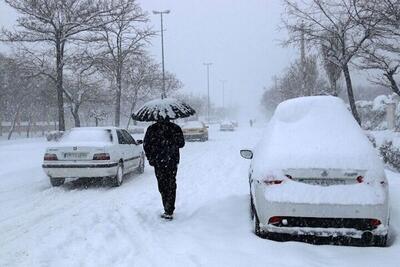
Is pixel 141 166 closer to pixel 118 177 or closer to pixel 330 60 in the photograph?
pixel 118 177

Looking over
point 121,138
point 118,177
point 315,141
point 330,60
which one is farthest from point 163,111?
point 330,60

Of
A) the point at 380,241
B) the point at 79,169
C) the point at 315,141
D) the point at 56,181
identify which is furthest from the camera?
the point at 56,181

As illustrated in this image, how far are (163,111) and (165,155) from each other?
745 millimetres

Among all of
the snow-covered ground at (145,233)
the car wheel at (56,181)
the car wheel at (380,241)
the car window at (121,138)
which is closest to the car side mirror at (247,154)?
the snow-covered ground at (145,233)

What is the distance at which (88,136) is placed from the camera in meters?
12.1

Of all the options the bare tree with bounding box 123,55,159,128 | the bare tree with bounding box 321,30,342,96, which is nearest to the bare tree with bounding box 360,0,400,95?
the bare tree with bounding box 321,30,342,96

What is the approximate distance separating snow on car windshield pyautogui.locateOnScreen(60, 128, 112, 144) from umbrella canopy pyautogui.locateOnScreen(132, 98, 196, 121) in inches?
162

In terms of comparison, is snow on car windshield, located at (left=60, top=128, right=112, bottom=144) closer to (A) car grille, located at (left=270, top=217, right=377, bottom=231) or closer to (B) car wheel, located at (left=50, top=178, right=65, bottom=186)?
(B) car wheel, located at (left=50, top=178, right=65, bottom=186)

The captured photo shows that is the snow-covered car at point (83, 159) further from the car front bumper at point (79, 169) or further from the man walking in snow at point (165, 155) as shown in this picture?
the man walking in snow at point (165, 155)

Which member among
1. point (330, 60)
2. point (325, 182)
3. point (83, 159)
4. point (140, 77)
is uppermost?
point (140, 77)

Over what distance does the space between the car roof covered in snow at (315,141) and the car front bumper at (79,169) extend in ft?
17.9

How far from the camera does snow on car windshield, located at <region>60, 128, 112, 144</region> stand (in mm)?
11961

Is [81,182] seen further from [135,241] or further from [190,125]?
[190,125]

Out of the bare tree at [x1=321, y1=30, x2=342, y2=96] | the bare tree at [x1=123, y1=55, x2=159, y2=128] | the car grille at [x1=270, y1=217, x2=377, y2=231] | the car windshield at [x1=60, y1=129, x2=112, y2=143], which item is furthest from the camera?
the bare tree at [x1=123, y1=55, x2=159, y2=128]
